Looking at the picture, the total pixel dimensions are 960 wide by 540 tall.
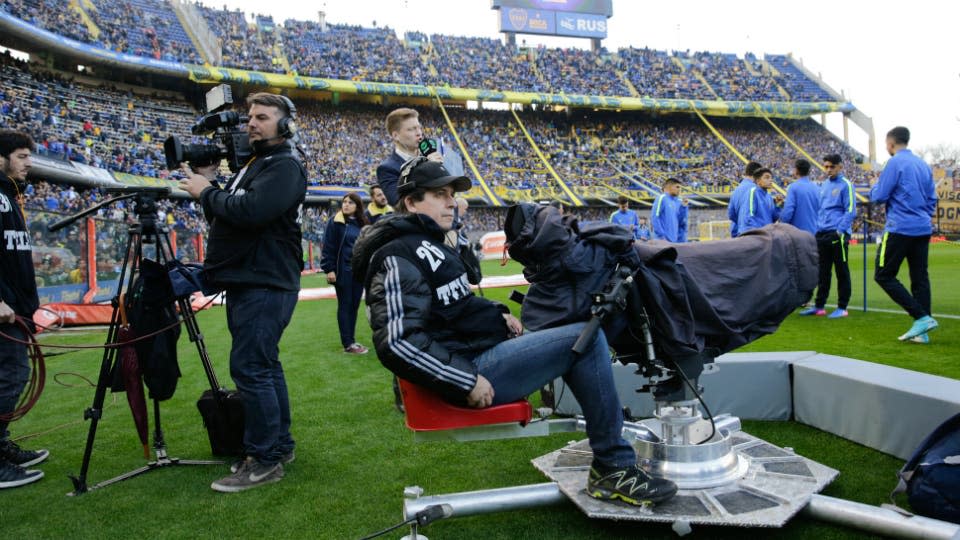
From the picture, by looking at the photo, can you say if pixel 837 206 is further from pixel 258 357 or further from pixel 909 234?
pixel 258 357

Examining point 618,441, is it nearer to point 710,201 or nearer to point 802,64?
point 710,201

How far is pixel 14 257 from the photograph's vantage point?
3648 mm

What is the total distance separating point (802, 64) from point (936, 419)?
192 ft

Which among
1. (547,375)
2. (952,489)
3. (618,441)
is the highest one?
(547,375)

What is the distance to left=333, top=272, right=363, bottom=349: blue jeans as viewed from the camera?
6.66 metres

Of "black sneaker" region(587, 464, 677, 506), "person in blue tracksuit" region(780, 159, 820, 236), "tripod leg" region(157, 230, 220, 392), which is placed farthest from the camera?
"person in blue tracksuit" region(780, 159, 820, 236)

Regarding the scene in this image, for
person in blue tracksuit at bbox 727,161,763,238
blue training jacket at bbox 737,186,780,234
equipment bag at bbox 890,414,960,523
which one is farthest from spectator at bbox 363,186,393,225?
blue training jacket at bbox 737,186,780,234

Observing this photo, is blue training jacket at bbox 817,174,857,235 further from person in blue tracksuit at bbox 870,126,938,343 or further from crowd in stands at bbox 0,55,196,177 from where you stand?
crowd in stands at bbox 0,55,196,177

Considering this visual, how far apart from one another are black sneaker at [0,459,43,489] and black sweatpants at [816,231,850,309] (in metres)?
7.91

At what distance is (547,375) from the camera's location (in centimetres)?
243

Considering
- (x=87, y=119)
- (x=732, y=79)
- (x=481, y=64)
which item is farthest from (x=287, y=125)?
(x=732, y=79)

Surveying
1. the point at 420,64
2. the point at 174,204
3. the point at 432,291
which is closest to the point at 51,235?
the point at 432,291

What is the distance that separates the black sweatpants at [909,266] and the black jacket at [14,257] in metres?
6.70

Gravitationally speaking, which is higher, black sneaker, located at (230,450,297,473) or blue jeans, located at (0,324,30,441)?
blue jeans, located at (0,324,30,441)
